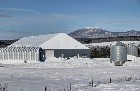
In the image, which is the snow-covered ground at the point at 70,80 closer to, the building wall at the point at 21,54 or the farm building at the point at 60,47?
the building wall at the point at 21,54

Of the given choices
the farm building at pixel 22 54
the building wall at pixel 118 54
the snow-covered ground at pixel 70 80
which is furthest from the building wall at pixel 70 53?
the building wall at pixel 118 54

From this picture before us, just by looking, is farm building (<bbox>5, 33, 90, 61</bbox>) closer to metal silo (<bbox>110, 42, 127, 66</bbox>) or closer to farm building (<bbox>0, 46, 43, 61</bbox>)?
farm building (<bbox>0, 46, 43, 61</bbox>)

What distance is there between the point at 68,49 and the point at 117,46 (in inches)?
537

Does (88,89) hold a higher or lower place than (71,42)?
lower

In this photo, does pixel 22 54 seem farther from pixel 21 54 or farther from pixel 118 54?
pixel 118 54

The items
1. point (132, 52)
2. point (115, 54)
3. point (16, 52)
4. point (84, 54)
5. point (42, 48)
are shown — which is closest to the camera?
point (115, 54)

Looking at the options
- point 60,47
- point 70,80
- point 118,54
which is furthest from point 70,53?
point 70,80

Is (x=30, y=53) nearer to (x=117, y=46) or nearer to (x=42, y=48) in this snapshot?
(x=42, y=48)

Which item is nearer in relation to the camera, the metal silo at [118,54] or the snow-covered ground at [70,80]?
the snow-covered ground at [70,80]

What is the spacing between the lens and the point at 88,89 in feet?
61.7

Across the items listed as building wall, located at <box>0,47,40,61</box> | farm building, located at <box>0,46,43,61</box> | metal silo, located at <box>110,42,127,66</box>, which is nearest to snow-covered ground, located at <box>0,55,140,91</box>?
farm building, located at <box>0,46,43,61</box>

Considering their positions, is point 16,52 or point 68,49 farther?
point 68,49

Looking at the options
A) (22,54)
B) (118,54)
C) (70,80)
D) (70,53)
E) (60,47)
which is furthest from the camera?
(70,53)

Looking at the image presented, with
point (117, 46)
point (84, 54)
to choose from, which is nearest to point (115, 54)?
point (117, 46)
